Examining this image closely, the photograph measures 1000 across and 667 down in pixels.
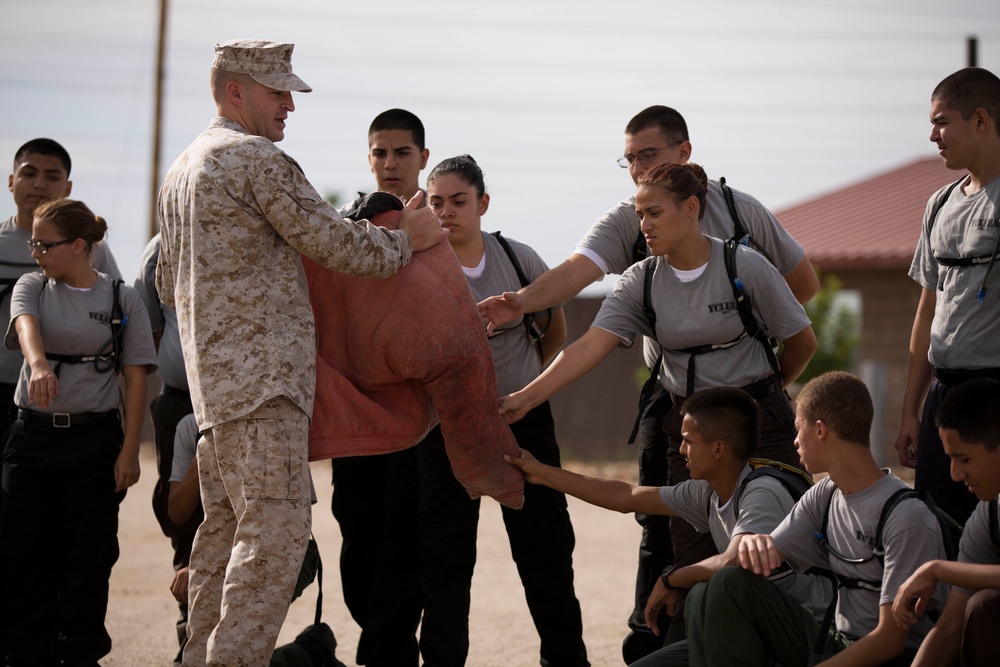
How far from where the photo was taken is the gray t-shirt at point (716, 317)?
5016mm

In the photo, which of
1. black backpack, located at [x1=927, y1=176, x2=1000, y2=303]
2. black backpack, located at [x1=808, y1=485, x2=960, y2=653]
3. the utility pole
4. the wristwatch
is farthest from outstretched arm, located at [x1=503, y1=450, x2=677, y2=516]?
the utility pole

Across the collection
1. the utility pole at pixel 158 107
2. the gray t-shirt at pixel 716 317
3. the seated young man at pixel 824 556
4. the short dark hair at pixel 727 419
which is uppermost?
the utility pole at pixel 158 107

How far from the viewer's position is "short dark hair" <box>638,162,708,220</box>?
502 centimetres

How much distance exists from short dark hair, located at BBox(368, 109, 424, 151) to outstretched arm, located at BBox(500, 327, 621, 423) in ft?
6.08

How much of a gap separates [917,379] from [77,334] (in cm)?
402

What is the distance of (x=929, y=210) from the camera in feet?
17.0

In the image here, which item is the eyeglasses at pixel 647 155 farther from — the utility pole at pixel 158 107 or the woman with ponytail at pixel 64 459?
the utility pole at pixel 158 107

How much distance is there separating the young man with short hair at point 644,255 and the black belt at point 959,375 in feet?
2.91

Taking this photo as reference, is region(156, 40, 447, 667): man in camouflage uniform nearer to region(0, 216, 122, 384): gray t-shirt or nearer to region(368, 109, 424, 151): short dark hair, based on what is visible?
region(368, 109, 424, 151): short dark hair

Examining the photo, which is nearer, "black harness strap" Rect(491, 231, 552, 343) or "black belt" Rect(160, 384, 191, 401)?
"black harness strap" Rect(491, 231, 552, 343)

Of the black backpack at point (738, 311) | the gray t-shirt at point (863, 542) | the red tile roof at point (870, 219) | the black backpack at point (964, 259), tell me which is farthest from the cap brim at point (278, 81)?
→ the red tile roof at point (870, 219)

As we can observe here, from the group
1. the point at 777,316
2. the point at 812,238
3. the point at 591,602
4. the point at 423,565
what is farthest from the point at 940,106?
the point at 812,238

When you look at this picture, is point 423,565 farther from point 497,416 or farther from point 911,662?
point 911,662

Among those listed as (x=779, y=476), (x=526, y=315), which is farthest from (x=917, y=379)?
(x=526, y=315)
